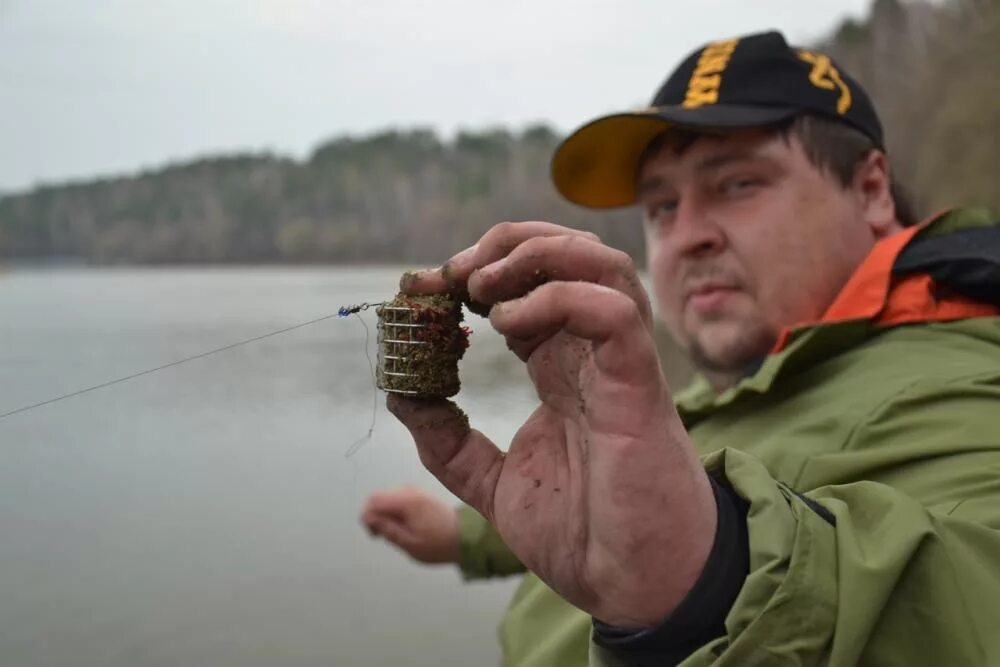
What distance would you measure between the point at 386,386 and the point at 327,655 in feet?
5.90

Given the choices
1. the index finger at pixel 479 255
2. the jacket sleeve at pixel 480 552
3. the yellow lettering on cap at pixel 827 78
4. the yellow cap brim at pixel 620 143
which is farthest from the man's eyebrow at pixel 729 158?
the jacket sleeve at pixel 480 552

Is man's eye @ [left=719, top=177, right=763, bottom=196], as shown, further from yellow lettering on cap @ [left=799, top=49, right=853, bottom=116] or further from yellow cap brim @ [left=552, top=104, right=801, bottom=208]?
yellow lettering on cap @ [left=799, top=49, right=853, bottom=116]

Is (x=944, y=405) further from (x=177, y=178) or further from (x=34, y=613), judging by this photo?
(x=177, y=178)

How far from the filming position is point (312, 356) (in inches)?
248

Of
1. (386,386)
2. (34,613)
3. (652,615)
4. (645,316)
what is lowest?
(34,613)

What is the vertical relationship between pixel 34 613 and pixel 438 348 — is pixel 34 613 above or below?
below

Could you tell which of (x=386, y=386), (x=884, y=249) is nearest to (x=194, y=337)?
(x=386, y=386)

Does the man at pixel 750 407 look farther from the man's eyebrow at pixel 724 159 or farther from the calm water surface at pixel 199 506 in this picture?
the calm water surface at pixel 199 506

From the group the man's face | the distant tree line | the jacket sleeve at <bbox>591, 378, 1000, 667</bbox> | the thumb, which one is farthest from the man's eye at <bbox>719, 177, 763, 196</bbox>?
the thumb

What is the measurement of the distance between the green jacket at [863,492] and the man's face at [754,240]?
206mm

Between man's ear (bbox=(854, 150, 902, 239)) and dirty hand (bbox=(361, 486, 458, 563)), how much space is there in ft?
7.42

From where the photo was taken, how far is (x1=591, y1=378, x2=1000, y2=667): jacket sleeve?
1.24m

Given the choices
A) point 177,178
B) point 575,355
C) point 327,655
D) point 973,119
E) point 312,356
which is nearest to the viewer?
point 575,355

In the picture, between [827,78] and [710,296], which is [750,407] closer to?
[710,296]
